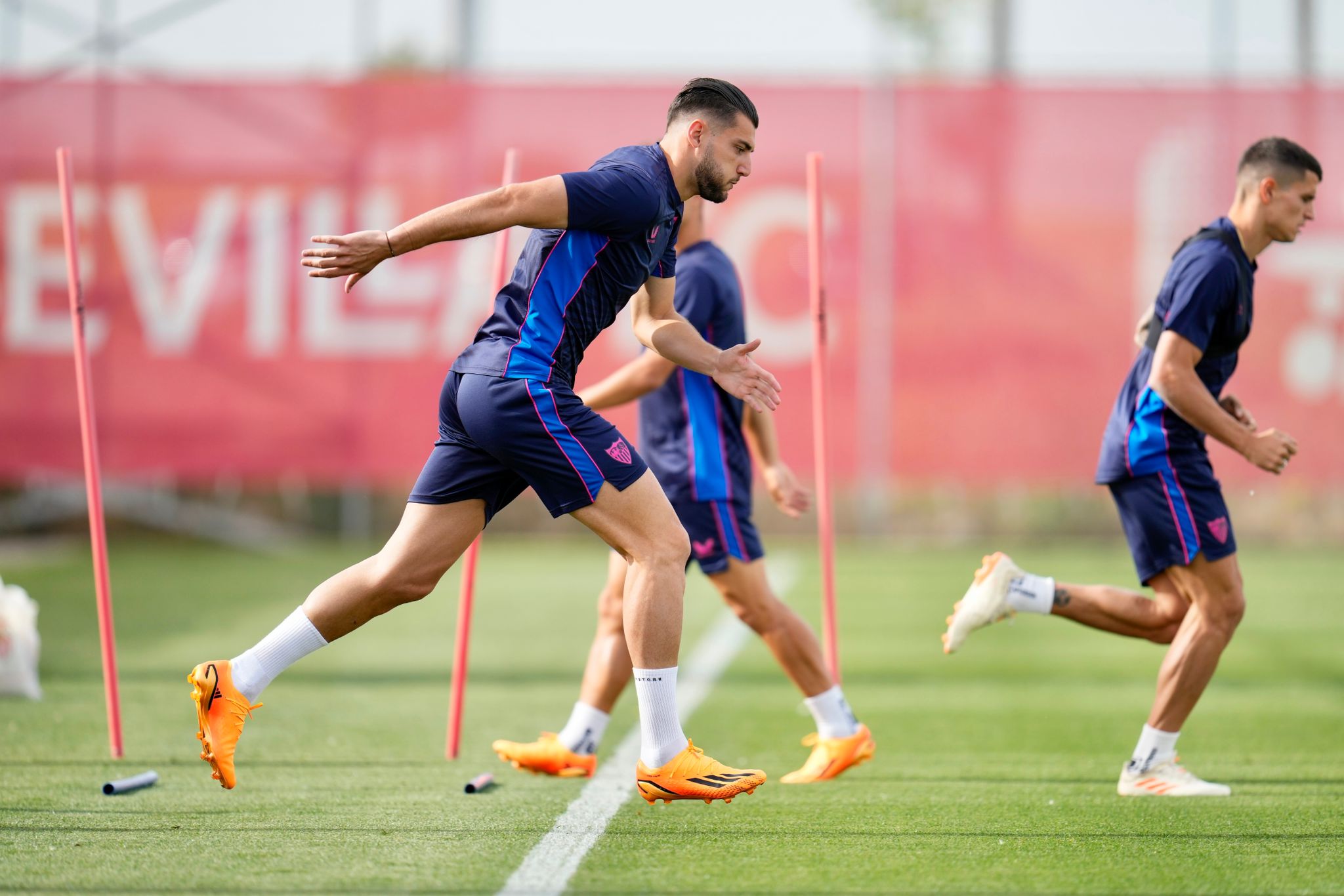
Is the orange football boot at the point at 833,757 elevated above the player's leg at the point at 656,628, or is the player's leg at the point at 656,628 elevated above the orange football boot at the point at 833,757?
the player's leg at the point at 656,628

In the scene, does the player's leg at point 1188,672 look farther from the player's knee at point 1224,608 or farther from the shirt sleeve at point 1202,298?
the shirt sleeve at point 1202,298

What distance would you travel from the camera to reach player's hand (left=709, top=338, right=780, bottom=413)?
4.41 m

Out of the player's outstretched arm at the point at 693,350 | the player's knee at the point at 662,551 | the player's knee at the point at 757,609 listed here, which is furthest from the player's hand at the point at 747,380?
the player's knee at the point at 757,609

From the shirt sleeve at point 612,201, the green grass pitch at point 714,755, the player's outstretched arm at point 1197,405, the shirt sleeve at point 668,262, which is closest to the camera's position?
the green grass pitch at point 714,755

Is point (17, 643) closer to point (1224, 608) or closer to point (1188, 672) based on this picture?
point (1188, 672)

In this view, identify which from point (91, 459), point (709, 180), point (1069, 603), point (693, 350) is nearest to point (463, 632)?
point (91, 459)

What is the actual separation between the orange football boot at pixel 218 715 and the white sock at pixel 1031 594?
2715mm

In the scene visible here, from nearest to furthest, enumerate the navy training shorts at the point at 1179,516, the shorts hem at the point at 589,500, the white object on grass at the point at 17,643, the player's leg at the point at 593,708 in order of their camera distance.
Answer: the shorts hem at the point at 589,500 → the navy training shorts at the point at 1179,516 → the player's leg at the point at 593,708 → the white object on grass at the point at 17,643

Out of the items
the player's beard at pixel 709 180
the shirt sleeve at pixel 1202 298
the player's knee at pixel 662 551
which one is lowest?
the player's knee at pixel 662 551

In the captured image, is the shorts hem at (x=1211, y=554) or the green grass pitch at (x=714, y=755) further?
the shorts hem at (x=1211, y=554)

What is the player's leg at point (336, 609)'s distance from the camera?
4.44m

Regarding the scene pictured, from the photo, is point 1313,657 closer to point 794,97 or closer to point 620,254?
point 620,254

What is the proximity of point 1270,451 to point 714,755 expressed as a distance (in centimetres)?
243

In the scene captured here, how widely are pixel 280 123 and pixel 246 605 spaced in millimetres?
5667
